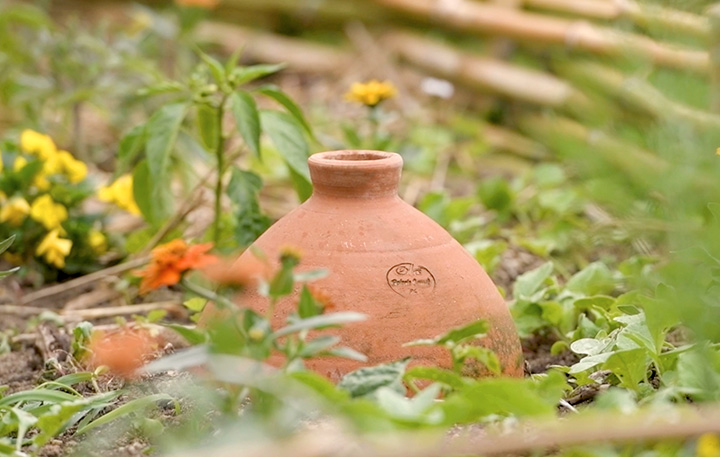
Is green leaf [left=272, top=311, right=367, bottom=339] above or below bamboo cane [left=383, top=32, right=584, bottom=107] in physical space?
above

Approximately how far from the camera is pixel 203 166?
3.67 m

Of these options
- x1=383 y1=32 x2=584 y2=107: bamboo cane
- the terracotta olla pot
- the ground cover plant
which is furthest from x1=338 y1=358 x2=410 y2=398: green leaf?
x1=383 y1=32 x2=584 y2=107: bamboo cane

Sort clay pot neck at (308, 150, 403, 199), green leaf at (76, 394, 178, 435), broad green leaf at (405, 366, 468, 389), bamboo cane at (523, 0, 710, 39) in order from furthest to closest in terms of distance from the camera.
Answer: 1. bamboo cane at (523, 0, 710, 39)
2. clay pot neck at (308, 150, 403, 199)
3. green leaf at (76, 394, 178, 435)
4. broad green leaf at (405, 366, 468, 389)

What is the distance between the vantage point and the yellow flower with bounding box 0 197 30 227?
248 cm

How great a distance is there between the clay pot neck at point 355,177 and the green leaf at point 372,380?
437 mm

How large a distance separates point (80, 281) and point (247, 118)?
73cm

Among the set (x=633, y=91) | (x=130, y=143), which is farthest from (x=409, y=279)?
(x=633, y=91)

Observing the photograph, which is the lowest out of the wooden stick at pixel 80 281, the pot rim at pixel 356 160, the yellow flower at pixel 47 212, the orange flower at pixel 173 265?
the wooden stick at pixel 80 281

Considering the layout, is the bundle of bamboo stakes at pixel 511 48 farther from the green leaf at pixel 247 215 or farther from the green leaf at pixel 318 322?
the green leaf at pixel 318 322

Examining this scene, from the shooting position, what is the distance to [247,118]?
6.92 ft

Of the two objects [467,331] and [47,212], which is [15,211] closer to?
[47,212]

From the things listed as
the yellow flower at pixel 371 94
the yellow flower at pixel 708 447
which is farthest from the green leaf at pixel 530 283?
the yellow flower at pixel 708 447

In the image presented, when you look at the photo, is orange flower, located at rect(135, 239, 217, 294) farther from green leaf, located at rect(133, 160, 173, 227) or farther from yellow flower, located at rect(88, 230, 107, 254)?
yellow flower, located at rect(88, 230, 107, 254)

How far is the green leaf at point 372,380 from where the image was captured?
1.23 meters
